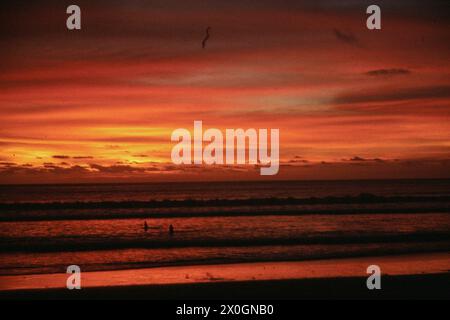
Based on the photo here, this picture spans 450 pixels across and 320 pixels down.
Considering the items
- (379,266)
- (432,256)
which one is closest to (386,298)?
(379,266)

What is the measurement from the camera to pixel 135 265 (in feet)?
63.0

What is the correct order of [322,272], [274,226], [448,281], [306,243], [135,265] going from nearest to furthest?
[448,281] → [322,272] → [135,265] → [306,243] → [274,226]

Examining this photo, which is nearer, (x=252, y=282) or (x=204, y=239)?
(x=252, y=282)

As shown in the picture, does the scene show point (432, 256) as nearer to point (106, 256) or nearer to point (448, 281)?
point (448, 281)

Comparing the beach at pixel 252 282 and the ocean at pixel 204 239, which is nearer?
the beach at pixel 252 282

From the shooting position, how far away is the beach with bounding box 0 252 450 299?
13492 mm

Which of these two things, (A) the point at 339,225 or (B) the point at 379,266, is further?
(A) the point at 339,225

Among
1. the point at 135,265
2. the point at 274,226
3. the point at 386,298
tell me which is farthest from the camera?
the point at 274,226

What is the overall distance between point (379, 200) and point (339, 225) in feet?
90.6

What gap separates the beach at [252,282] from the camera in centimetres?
1349

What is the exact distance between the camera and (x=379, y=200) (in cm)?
5972

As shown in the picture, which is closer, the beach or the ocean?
the beach

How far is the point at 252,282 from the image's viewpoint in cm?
1495

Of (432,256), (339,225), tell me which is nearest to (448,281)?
(432,256)
